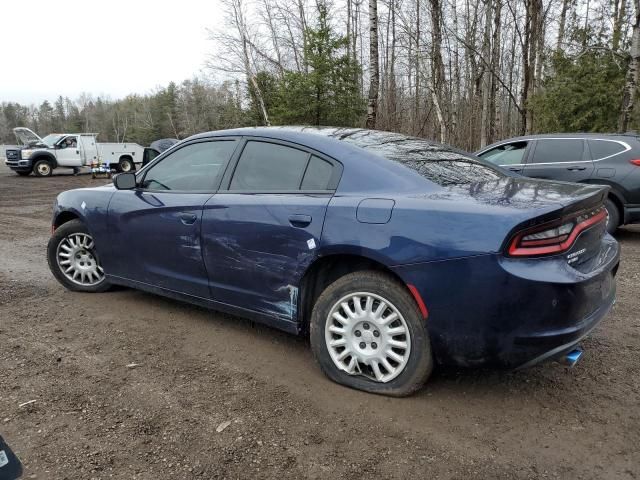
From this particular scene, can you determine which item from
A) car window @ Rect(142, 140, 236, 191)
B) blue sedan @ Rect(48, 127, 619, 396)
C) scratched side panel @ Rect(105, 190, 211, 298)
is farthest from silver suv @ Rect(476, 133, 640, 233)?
scratched side panel @ Rect(105, 190, 211, 298)

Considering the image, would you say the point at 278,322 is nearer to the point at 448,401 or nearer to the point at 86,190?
the point at 448,401

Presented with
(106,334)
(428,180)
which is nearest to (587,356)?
(428,180)

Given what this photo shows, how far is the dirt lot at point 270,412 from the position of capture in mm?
2211

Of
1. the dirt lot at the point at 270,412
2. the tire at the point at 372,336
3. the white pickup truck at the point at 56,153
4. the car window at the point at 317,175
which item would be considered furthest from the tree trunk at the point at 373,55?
the white pickup truck at the point at 56,153

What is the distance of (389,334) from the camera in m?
2.68

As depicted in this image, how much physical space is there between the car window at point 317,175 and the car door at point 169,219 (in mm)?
768

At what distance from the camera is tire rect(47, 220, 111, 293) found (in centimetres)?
450

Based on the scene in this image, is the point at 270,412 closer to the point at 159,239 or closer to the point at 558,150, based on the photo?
the point at 159,239

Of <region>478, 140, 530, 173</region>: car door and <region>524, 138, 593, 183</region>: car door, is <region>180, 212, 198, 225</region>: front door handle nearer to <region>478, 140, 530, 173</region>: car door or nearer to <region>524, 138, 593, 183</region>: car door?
<region>478, 140, 530, 173</region>: car door

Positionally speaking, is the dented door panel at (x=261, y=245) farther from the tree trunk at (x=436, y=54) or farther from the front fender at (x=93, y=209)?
the tree trunk at (x=436, y=54)

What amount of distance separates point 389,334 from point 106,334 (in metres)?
2.27

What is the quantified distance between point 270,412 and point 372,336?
27.8 inches

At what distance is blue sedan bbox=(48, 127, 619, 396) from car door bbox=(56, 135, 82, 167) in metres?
20.8

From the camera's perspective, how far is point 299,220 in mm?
2936
